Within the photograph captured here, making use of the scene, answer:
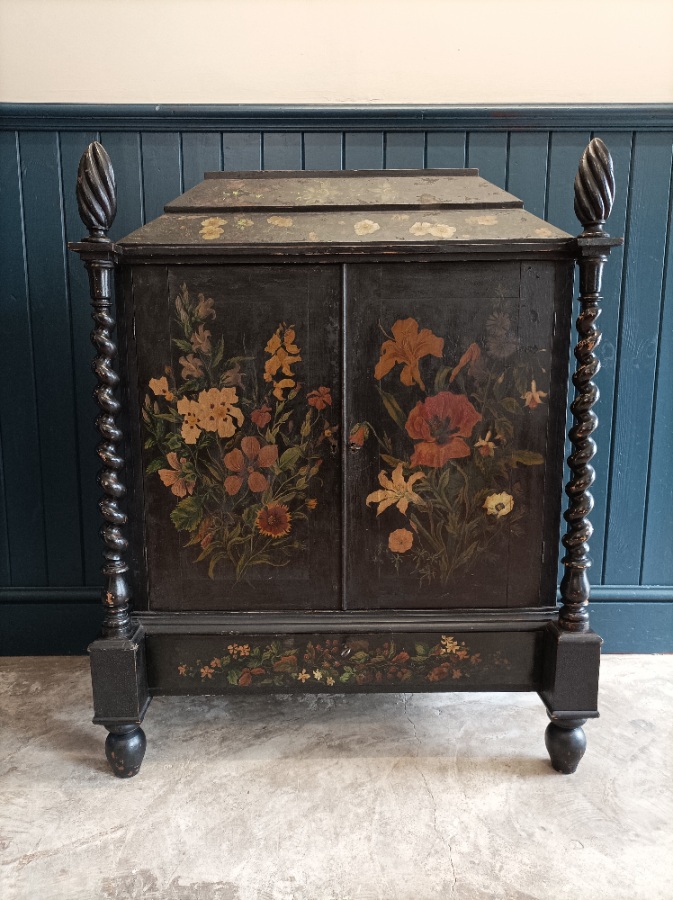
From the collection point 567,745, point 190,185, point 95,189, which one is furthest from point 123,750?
point 190,185

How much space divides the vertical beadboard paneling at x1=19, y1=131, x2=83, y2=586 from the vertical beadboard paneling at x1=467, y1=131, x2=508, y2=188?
135 centimetres

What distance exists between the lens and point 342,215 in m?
1.70

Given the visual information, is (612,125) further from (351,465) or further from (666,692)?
(666,692)

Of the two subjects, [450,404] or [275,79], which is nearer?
[450,404]

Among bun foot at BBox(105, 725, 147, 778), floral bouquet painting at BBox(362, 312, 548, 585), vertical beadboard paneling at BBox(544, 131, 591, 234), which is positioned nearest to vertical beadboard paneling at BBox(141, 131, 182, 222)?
floral bouquet painting at BBox(362, 312, 548, 585)

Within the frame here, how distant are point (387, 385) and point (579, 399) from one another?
47cm

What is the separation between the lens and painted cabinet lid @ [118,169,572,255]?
5.28ft

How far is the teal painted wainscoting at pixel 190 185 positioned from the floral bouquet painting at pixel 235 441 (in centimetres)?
77

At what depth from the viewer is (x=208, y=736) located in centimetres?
190

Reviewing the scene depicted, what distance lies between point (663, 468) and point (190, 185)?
1.86 meters

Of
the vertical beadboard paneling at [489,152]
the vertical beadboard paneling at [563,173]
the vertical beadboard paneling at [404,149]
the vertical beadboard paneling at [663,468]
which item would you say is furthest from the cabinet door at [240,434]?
the vertical beadboard paneling at [663,468]

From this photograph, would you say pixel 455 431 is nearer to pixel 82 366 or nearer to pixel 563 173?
pixel 563 173

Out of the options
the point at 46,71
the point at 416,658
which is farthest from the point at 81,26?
the point at 416,658

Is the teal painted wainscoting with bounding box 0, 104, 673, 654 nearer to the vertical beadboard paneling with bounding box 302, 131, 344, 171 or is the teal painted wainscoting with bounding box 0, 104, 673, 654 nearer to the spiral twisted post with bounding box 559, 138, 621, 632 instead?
the vertical beadboard paneling with bounding box 302, 131, 344, 171
